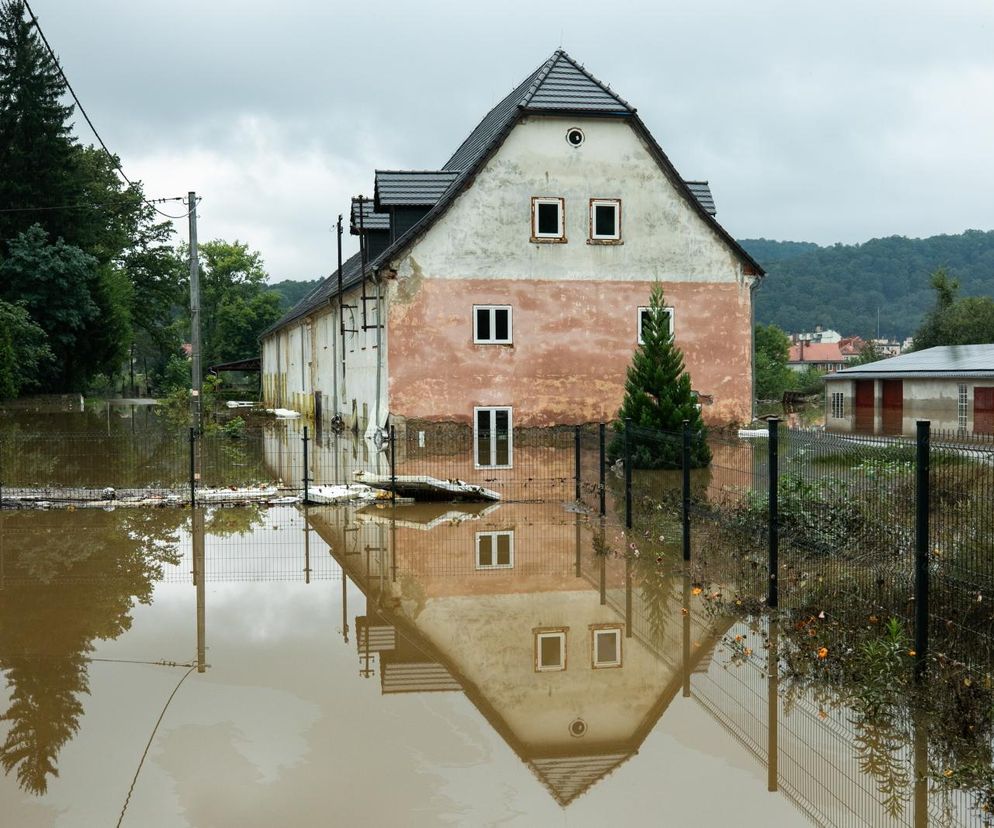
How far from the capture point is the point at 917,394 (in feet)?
116

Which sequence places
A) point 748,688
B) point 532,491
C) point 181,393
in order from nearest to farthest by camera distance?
point 748,688, point 532,491, point 181,393

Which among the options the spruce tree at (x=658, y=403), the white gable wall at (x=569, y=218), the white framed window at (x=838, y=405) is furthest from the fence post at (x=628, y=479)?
the white framed window at (x=838, y=405)

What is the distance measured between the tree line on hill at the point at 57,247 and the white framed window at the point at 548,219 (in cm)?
1764

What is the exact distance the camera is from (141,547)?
1370 centimetres

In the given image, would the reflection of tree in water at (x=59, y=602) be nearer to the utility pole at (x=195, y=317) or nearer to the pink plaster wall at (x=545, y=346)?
the utility pole at (x=195, y=317)

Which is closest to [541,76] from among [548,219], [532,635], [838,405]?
[548,219]

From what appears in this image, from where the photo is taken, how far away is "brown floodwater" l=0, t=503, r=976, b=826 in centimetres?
570

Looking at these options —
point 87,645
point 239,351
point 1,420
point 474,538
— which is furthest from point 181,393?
point 87,645

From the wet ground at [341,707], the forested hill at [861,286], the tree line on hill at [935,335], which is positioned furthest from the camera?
the forested hill at [861,286]

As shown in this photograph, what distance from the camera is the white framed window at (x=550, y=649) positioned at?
8258mm

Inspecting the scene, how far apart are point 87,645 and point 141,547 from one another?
A: 4.98 metres

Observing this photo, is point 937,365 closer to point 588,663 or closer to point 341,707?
point 588,663

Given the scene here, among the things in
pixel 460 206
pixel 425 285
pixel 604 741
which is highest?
pixel 460 206

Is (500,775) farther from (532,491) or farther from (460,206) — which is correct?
(460,206)
